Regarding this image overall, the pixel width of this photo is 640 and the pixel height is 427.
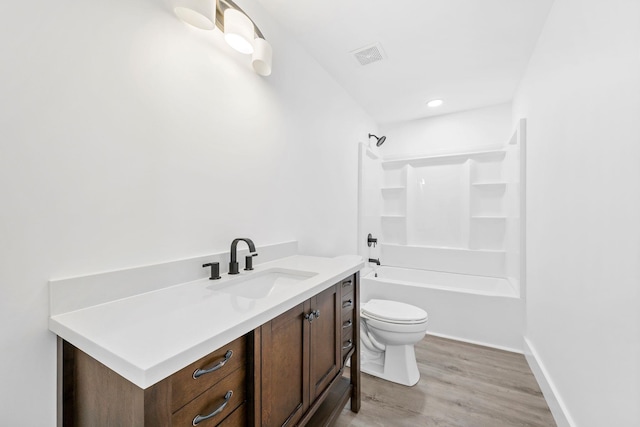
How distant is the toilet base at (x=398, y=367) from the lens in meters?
1.89

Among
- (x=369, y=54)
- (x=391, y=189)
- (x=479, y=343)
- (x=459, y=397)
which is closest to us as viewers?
(x=459, y=397)

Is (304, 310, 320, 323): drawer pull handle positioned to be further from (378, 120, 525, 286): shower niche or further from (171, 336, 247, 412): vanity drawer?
(378, 120, 525, 286): shower niche

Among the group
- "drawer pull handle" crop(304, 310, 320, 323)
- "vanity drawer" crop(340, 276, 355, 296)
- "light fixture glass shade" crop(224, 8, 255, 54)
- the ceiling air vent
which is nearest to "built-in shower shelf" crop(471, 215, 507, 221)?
the ceiling air vent

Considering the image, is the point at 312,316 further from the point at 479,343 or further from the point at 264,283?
the point at 479,343

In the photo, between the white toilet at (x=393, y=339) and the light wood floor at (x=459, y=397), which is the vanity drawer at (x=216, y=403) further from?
the white toilet at (x=393, y=339)

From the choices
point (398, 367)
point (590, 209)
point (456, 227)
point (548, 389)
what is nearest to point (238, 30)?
point (590, 209)

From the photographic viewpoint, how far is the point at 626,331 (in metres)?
0.92

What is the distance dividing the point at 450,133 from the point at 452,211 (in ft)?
3.29

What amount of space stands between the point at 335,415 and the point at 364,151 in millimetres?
2542

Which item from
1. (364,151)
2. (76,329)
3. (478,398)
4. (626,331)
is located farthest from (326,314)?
(364,151)

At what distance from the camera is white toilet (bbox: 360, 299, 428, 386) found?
6.08 ft

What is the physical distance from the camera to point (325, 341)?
1.26 m

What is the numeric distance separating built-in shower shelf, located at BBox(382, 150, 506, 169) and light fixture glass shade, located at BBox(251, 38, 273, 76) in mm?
2629

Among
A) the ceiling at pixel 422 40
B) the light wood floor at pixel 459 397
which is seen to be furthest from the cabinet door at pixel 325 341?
the ceiling at pixel 422 40
